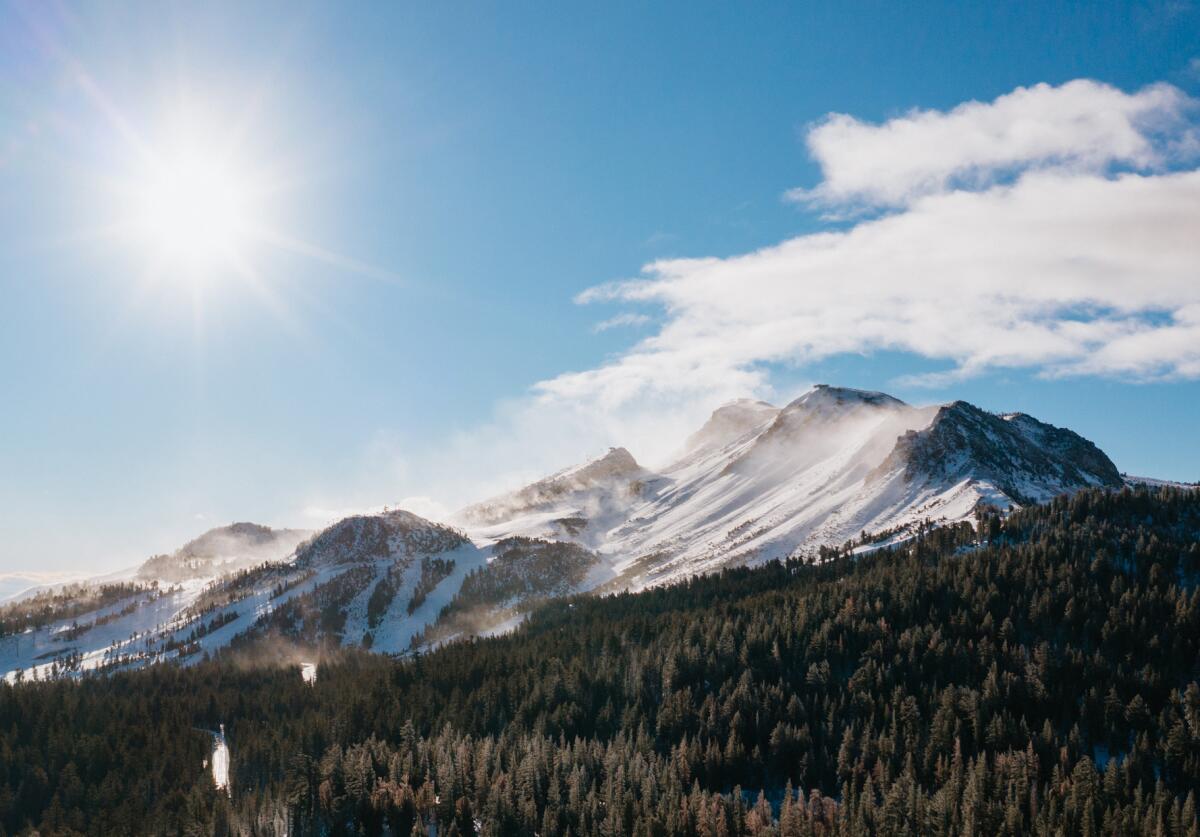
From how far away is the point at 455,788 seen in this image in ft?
324

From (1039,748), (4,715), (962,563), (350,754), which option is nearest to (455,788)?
(350,754)

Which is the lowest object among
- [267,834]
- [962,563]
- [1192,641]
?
[267,834]

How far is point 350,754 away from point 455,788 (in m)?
20.4

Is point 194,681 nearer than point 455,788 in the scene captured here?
No

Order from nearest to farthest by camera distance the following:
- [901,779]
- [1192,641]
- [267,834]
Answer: [901,779], [267,834], [1192,641]

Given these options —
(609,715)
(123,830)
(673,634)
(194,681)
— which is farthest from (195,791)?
(194,681)

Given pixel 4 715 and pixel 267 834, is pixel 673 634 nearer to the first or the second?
pixel 267 834

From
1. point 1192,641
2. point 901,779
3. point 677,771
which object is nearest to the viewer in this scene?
point 901,779

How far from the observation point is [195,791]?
4195 inches

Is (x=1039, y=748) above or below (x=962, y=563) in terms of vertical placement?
below

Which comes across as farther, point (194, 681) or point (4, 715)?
point (194, 681)

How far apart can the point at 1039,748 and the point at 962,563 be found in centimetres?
4389

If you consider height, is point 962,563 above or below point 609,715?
above

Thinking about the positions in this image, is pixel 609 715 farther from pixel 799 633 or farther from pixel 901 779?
pixel 901 779
